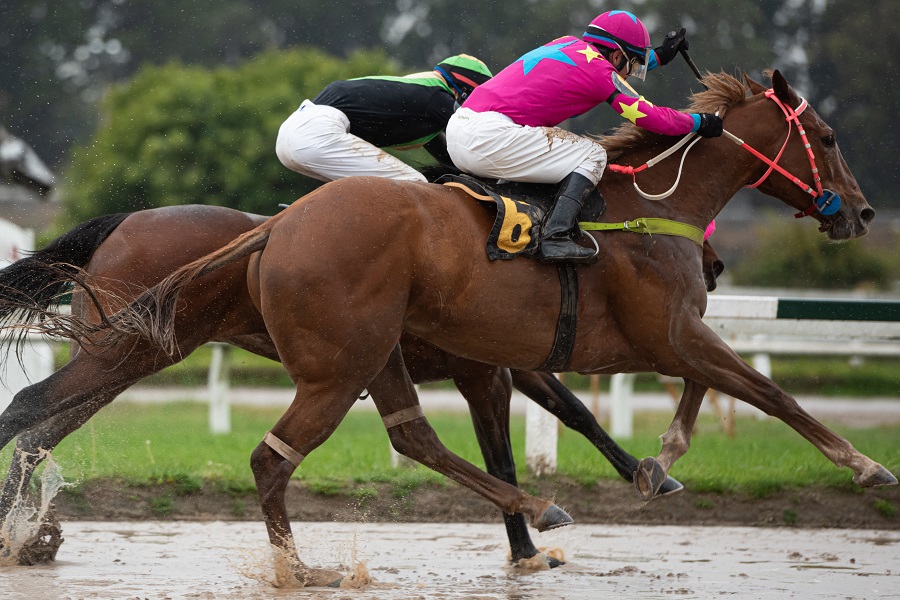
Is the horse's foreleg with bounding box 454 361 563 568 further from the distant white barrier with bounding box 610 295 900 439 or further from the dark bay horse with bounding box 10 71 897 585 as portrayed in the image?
the distant white barrier with bounding box 610 295 900 439

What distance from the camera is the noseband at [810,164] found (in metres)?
5.41

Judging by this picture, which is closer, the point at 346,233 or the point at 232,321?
the point at 346,233

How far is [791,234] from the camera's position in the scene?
926 inches

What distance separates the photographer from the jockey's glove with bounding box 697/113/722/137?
524cm

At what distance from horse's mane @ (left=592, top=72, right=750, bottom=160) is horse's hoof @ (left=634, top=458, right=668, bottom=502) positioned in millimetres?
1454

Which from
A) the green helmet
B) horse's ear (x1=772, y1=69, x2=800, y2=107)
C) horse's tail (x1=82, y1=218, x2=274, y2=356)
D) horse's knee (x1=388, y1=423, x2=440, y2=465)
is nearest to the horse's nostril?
horse's ear (x1=772, y1=69, x2=800, y2=107)

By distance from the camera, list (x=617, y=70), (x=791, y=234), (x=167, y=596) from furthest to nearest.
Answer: (x=791, y=234) → (x=617, y=70) → (x=167, y=596)

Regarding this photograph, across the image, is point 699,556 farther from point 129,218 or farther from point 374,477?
point 129,218

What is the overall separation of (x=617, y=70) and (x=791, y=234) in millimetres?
19155

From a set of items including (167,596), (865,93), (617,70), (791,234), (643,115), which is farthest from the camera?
(865,93)

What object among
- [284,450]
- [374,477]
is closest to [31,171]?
[374,477]

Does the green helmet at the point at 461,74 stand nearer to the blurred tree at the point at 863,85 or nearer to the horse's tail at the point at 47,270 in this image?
the horse's tail at the point at 47,270

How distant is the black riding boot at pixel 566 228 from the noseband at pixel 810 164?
0.93 m

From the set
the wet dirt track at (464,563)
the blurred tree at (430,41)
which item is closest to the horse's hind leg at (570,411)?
the wet dirt track at (464,563)
